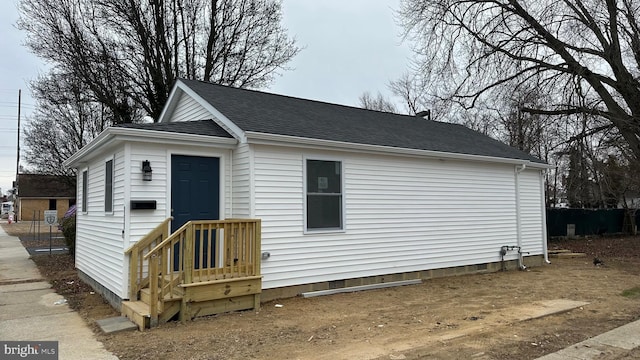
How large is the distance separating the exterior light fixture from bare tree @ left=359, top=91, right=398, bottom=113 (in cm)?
2847

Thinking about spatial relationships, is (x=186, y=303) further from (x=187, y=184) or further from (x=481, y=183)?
(x=481, y=183)

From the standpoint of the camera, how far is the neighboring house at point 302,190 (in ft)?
21.2

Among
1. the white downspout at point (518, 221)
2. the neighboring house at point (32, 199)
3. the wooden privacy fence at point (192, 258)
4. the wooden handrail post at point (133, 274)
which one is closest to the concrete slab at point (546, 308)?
the wooden privacy fence at point (192, 258)

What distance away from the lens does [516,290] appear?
25.6 feet

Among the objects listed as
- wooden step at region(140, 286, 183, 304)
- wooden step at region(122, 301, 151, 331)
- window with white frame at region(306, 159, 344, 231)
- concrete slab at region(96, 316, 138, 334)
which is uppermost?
window with white frame at region(306, 159, 344, 231)

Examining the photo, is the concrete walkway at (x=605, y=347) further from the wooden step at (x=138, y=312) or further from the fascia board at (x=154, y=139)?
the fascia board at (x=154, y=139)

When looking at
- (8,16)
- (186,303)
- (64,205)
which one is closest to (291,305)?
(186,303)

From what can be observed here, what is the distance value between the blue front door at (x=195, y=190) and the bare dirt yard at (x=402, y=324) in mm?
1664

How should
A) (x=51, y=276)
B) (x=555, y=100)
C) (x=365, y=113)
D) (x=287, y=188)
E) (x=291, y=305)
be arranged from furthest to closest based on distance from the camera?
(x=555, y=100) < (x=365, y=113) < (x=51, y=276) < (x=287, y=188) < (x=291, y=305)

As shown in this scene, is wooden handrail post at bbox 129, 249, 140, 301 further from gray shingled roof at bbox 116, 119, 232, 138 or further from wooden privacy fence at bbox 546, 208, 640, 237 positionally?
wooden privacy fence at bbox 546, 208, 640, 237

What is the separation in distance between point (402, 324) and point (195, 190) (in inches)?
145

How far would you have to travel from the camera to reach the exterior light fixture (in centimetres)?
618

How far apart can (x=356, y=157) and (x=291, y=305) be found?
2.92 metres

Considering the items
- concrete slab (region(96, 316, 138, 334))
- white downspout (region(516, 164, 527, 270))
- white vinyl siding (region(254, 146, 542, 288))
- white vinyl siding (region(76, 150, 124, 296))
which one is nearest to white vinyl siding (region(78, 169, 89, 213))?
white vinyl siding (region(76, 150, 124, 296))
